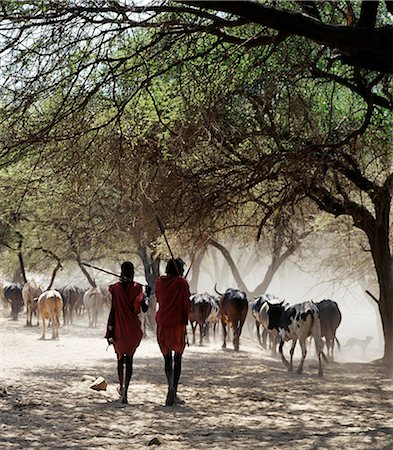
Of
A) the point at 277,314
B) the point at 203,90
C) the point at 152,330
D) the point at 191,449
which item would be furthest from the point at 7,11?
the point at 152,330

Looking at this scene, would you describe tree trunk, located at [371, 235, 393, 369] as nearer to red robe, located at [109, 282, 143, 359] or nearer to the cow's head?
the cow's head

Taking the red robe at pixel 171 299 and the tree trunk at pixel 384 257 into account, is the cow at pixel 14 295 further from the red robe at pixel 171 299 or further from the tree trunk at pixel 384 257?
the red robe at pixel 171 299

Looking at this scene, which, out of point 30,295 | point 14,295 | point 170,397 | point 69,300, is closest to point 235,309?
point 170,397

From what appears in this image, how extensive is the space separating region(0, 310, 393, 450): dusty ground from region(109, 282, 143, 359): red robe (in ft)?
2.72

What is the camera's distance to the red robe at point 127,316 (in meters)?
9.62

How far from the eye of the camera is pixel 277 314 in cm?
1666

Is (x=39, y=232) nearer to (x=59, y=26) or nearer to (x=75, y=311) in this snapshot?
(x=75, y=311)

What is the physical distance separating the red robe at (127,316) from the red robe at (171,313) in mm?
313

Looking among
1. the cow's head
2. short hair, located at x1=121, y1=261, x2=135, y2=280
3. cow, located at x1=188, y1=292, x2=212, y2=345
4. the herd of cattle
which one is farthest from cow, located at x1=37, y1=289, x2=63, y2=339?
short hair, located at x1=121, y1=261, x2=135, y2=280

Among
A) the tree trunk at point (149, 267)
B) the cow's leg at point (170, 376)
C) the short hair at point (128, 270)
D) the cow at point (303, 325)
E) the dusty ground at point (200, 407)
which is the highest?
the tree trunk at point (149, 267)

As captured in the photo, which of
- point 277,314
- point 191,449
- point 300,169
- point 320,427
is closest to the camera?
point 191,449

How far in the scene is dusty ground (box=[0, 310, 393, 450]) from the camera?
24.1ft

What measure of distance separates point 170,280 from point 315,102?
4317 millimetres

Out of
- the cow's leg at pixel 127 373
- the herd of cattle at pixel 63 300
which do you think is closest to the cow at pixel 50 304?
the herd of cattle at pixel 63 300
